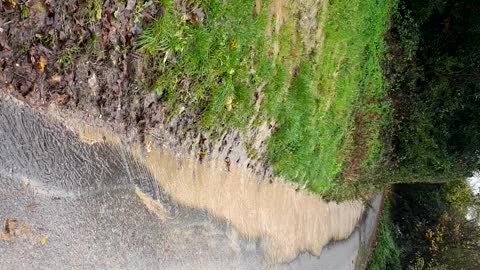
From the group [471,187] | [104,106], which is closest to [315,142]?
[104,106]

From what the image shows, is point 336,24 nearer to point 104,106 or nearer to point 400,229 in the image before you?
point 104,106

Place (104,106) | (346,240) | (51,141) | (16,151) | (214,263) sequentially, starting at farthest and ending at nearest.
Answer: (346,240), (214,263), (104,106), (51,141), (16,151)

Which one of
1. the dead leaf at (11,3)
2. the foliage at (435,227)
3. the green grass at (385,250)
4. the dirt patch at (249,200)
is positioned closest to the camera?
the dead leaf at (11,3)

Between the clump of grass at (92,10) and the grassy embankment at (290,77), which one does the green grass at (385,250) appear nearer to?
the grassy embankment at (290,77)

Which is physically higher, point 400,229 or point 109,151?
point 109,151

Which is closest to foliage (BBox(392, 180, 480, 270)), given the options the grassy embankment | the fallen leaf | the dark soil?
the grassy embankment

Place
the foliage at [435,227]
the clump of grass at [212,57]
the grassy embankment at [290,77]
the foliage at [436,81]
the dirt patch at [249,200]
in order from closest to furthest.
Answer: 1. the clump of grass at [212,57]
2. the grassy embankment at [290,77]
3. the dirt patch at [249,200]
4. the foliage at [436,81]
5. the foliage at [435,227]

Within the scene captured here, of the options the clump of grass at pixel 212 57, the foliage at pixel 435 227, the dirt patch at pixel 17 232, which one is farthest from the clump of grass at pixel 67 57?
the foliage at pixel 435 227
